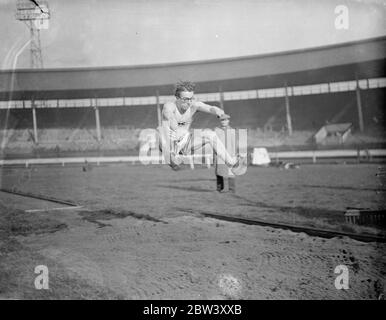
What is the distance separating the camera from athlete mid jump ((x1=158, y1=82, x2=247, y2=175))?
13.9 ft

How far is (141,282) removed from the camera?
3818 millimetres

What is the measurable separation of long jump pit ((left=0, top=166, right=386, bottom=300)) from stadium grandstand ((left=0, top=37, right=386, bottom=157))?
17466 millimetres

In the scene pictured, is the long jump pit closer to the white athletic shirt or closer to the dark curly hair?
the white athletic shirt

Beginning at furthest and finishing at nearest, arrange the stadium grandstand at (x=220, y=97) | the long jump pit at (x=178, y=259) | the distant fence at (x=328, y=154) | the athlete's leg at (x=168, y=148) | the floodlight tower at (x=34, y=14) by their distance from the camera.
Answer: the stadium grandstand at (x=220, y=97), the distant fence at (x=328, y=154), the floodlight tower at (x=34, y=14), the athlete's leg at (x=168, y=148), the long jump pit at (x=178, y=259)

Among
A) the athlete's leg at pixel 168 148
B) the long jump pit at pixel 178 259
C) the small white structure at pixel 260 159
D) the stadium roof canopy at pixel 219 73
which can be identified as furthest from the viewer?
the stadium roof canopy at pixel 219 73

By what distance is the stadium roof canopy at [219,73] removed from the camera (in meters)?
24.5

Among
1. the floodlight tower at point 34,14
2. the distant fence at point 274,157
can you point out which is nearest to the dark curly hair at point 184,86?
the floodlight tower at point 34,14

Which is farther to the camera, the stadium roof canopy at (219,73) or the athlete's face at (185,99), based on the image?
the stadium roof canopy at (219,73)

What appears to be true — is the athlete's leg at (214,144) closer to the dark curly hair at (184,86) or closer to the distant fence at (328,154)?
the dark curly hair at (184,86)

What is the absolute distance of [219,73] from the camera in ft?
83.8

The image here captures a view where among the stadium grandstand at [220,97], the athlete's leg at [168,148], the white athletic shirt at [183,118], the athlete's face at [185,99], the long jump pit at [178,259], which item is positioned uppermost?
the stadium grandstand at [220,97]

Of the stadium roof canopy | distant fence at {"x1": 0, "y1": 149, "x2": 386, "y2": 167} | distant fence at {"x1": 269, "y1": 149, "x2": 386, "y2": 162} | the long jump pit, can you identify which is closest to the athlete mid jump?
the long jump pit

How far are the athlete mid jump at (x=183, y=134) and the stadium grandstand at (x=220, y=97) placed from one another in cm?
1912
